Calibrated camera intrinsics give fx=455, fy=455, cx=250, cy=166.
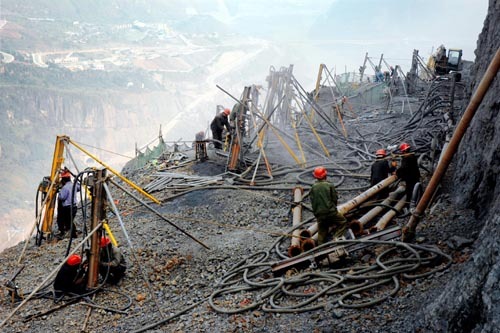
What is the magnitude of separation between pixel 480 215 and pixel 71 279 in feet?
21.6

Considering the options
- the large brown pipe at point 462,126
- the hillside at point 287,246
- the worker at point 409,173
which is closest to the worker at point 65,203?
the hillside at point 287,246

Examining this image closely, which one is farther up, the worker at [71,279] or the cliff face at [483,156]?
the cliff face at [483,156]

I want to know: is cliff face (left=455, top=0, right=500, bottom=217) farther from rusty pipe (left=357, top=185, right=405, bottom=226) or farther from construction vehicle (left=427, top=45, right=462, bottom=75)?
construction vehicle (left=427, top=45, right=462, bottom=75)

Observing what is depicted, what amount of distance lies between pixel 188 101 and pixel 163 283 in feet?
215

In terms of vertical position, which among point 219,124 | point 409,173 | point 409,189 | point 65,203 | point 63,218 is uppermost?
point 219,124

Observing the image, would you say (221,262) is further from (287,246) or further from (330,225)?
(330,225)

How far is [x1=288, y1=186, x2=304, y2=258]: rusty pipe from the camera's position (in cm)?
753

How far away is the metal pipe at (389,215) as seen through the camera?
763 cm

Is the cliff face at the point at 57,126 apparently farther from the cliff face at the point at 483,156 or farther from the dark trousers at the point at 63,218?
the cliff face at the point at 483,156

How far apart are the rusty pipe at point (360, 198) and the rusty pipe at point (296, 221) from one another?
12.9 inches

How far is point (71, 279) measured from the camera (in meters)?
7.83

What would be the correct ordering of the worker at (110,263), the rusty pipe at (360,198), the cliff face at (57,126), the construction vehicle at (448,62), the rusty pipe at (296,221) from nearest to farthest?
the rusty pipe at (296,221) → the worker at (110,263) → the rusty pipe at (360,198) → the construction vehicle at (448,62) → the cliff face at (57,126)

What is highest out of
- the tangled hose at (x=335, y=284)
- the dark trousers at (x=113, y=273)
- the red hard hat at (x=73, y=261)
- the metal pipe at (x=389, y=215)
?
the metal pipe at (x=389, y=215)

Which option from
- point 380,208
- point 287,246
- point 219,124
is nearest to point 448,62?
point 219,124
